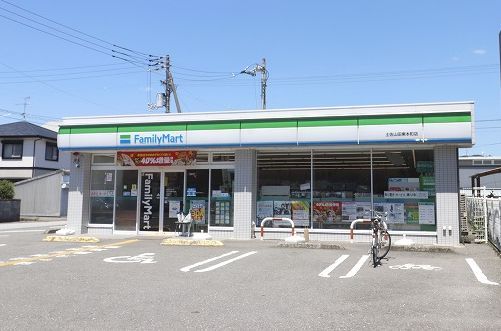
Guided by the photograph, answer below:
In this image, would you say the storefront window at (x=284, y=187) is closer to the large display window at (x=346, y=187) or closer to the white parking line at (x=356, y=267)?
A: the large display window at (x=346, y=187)

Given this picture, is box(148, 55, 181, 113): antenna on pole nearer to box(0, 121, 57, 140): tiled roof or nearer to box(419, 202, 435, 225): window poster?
box(0, 121, 57, 140): tiled roof

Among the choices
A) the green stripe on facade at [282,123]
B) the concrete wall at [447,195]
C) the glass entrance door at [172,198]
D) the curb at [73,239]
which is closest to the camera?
the green stripe on facade at [282,123]

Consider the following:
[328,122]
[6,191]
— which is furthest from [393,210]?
[6,191]

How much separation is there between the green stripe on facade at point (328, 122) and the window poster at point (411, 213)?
303 centimetres

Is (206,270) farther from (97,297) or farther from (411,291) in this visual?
(411,291)

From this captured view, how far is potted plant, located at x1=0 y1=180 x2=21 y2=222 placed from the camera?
2809cm

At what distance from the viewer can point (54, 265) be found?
10.5 metres

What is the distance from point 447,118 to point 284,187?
5477 mm

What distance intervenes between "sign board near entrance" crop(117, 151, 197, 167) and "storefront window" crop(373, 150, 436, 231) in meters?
6.33

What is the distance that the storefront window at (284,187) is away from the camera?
52.7ft

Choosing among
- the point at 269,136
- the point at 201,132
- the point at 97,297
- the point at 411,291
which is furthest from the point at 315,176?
the point at 97,297

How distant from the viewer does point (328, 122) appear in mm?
15117

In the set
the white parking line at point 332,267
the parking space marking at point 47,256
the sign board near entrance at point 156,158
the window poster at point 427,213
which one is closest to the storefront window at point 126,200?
the sign board near entrance at point 156,158

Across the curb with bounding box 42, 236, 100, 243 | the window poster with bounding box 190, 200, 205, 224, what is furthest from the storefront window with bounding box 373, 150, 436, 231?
the curb with bounding box 42, 236, 100, 243
